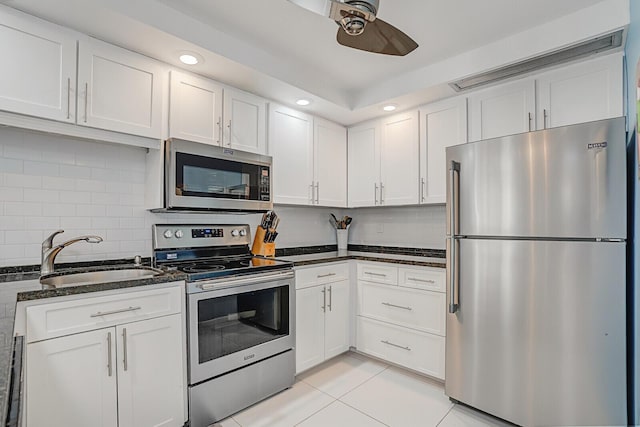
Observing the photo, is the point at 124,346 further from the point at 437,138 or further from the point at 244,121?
the point at 437,138

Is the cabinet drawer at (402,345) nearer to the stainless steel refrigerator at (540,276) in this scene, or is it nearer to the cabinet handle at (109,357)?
the stainless steel refrigerator at (540,276)

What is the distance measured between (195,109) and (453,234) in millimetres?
1906

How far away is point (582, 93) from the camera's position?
79.6 inches

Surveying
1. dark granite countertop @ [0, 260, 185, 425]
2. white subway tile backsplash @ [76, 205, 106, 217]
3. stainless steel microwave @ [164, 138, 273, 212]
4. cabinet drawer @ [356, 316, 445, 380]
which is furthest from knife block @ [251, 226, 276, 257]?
white subway tile backsplash @ [76, 205, 106, 217]

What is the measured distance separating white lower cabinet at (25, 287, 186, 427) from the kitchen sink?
10.9 inches

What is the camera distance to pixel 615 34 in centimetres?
179

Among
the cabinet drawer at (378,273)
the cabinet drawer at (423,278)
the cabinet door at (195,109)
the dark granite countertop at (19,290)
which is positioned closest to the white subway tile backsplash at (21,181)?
the dark granite countertop at (19,290)

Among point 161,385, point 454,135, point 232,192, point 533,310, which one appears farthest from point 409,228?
point 161,385

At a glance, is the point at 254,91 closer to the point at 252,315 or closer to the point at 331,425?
the point at 252,315

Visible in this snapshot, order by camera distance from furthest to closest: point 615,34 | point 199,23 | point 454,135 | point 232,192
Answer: point 454,135
point 232,192
point 199,23
point 615,34

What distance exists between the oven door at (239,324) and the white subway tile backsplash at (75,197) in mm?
927

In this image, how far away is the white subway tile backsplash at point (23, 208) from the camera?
5.83ft

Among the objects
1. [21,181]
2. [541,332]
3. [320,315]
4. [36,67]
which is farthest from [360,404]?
[36,67]

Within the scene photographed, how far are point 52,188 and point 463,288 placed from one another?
2.55m
